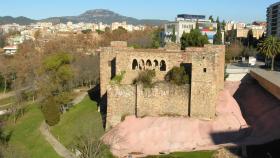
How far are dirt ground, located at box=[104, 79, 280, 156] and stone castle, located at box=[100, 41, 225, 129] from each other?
2.41 ft

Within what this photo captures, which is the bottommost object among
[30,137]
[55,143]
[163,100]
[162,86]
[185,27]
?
[30,137]

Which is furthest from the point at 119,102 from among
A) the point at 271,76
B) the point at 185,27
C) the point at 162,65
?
the point at 185,27

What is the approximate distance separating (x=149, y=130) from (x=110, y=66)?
26.2ft

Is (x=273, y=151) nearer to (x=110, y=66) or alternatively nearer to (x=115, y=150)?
(x=115, y=150)

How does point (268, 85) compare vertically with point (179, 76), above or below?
below

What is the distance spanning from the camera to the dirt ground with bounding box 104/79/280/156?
2472 centimetres

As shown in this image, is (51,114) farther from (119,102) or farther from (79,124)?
(119,102)

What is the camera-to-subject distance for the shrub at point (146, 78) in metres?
28.7

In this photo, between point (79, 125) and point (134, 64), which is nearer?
point (79, 125)

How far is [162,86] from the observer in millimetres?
28281

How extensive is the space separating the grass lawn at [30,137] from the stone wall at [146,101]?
479 cm

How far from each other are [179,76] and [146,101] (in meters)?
2.93

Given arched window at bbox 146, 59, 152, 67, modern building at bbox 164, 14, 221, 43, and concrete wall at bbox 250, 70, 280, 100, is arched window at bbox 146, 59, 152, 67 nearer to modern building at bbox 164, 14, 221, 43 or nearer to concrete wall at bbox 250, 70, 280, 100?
concrete wall at bbox 250, 70, 280, 100

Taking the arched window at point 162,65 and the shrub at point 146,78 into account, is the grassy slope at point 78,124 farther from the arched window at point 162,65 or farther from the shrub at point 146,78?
the arched window at point 162,65
